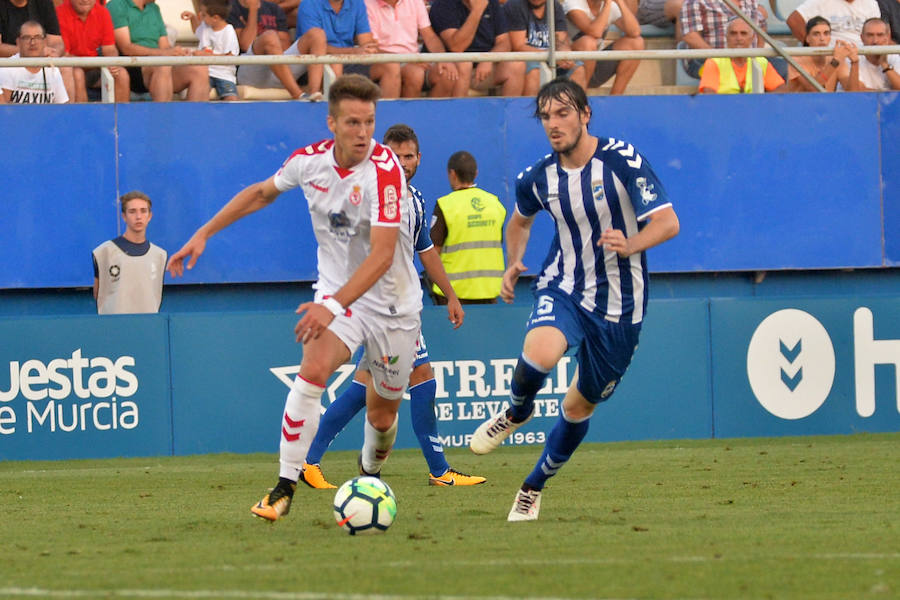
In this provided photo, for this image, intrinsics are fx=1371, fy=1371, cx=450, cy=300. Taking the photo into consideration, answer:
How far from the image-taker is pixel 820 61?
1498 centimetres

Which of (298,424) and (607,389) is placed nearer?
(298,424)

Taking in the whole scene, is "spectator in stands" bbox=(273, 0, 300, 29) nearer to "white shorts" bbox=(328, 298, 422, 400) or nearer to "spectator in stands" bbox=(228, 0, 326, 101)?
"spectator in stands" bbox=(228, 0, 326, 101)

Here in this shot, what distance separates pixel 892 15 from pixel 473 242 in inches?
249

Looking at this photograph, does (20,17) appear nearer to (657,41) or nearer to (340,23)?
(340,23)

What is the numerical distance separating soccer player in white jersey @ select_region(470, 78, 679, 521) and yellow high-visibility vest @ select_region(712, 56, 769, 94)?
788cm

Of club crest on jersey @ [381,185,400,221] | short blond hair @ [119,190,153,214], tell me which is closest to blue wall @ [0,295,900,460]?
short blond hair @ [119,190,153,214]

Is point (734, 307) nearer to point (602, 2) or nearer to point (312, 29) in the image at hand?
point (602, 2)

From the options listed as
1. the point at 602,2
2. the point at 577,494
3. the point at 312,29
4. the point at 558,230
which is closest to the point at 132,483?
the point at 577,494

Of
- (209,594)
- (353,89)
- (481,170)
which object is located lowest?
(209,594)

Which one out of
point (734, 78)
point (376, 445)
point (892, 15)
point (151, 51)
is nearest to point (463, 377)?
point (376, 445)

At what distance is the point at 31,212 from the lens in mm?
13398

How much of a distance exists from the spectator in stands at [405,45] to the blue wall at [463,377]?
2.88 m

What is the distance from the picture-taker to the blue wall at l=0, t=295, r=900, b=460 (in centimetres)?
1187

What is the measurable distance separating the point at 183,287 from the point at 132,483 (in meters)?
4.17
